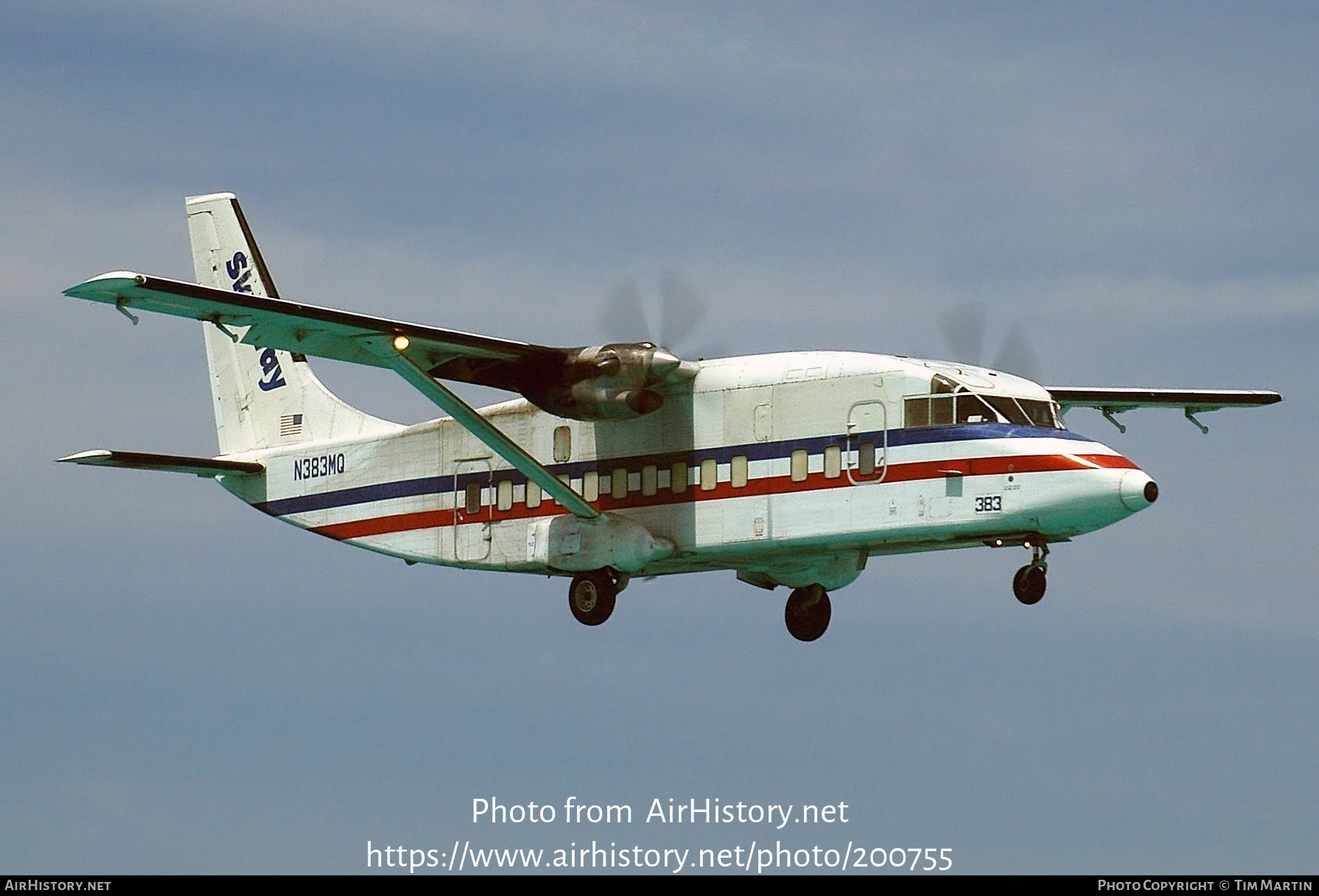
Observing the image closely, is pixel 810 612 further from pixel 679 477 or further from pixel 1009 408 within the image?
pixel 1009 408

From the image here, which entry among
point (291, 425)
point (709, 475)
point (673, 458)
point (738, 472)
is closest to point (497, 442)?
point (673, 458)

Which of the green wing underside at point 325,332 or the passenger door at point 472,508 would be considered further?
the passenger door at point 472,508

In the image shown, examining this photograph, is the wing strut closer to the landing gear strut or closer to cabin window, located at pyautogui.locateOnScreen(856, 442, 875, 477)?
cabin window, located at pyautogui.locateOnScreen(856, 442, 875, 477)

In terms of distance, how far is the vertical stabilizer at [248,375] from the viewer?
34.7 meters

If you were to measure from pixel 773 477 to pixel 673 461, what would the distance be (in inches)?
65.7

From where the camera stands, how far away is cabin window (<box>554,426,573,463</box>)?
30.8 m

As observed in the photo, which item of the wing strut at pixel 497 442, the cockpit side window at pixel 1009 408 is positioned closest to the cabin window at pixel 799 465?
the cockpit side window at pixel 1009 408

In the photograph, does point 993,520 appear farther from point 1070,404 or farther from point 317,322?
point 317,322

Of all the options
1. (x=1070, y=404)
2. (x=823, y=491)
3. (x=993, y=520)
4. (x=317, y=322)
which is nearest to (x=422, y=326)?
(x=317, y=322)

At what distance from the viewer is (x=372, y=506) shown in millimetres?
32969

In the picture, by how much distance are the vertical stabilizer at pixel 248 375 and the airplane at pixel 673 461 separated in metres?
0.29

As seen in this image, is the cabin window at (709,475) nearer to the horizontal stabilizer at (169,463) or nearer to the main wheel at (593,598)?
the main wheel at (593,598)
